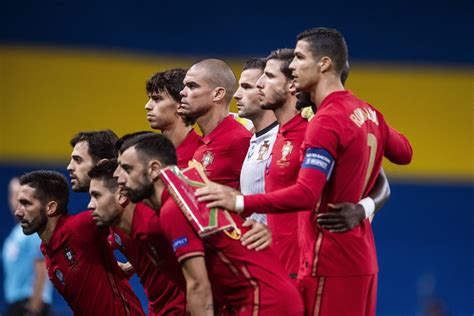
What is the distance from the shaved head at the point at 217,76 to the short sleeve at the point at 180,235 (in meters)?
2.15

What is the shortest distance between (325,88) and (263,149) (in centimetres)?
134

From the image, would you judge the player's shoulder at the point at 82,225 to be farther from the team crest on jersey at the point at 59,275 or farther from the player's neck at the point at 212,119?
the player's neck at the point at 212,119

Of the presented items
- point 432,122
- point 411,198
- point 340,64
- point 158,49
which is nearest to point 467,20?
point 432,122

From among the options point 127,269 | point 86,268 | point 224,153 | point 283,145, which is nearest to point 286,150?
point 283,145

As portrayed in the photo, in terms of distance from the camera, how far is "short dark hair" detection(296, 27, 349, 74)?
5488 millimetres

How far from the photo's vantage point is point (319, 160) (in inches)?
201

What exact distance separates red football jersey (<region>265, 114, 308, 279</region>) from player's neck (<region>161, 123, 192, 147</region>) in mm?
952

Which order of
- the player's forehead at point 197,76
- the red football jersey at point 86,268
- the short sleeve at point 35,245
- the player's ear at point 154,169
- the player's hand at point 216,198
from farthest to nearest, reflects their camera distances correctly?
the short sleeve at point 35,245
the player's forehead at point 197,76
the red football jersey at point 86,268
the player's ear at point 154,169
the player's hand at point 216,198

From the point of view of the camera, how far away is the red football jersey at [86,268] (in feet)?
20.8

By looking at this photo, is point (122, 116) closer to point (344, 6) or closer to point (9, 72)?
point (9, 72)

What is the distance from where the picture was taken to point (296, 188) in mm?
5047

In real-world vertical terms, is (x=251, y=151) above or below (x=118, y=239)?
above

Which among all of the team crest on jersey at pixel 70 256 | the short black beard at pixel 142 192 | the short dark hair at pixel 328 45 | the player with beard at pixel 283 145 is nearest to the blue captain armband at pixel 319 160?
the short dark hair at pixel 328 45

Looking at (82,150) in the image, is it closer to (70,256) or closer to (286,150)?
(70,256)
